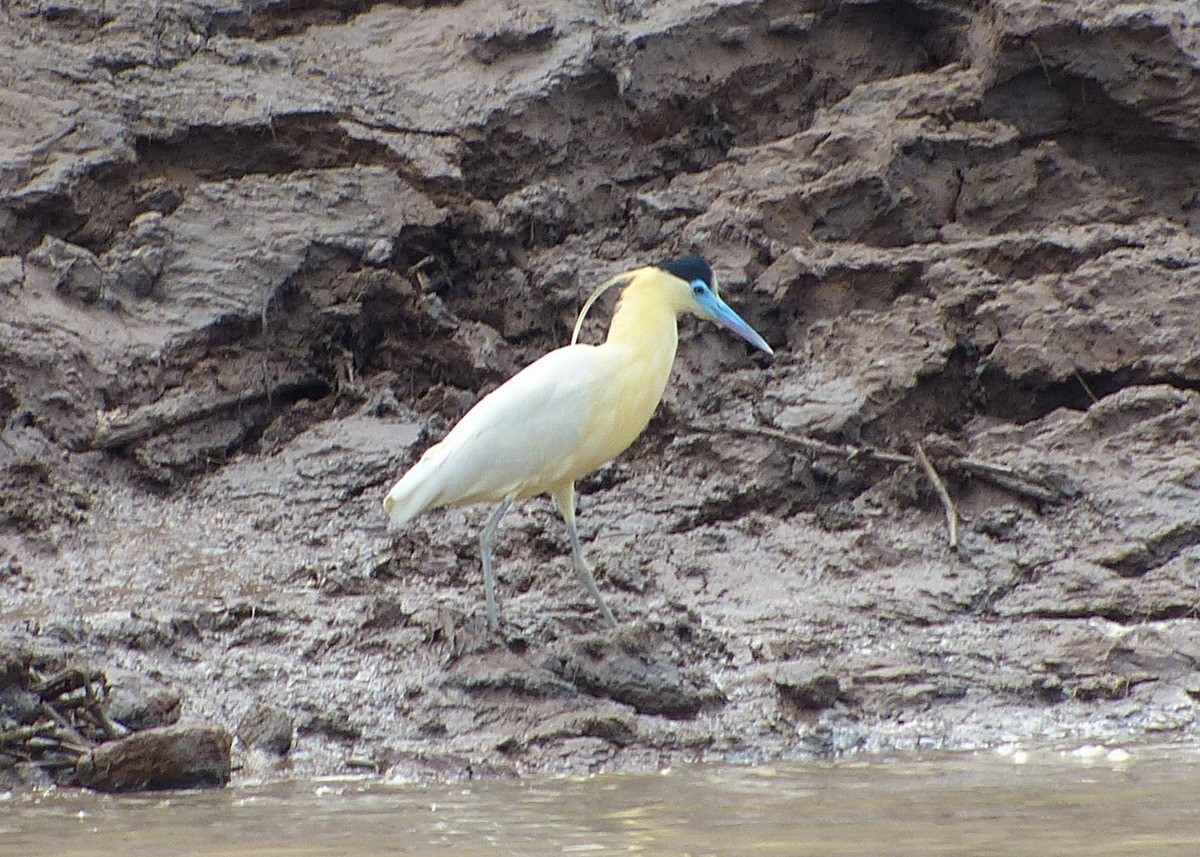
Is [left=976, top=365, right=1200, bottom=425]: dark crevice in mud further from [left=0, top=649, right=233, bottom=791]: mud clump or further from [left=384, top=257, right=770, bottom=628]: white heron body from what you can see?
[left=0, top=649, right=233, bottom=791]: mud clump

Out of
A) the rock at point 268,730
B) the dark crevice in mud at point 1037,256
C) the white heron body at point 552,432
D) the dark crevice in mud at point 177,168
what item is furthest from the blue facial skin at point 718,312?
the rock at point 268,730

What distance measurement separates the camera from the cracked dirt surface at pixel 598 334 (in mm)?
6414

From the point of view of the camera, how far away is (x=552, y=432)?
698 cm

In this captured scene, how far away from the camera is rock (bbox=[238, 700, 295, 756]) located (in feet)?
19.1

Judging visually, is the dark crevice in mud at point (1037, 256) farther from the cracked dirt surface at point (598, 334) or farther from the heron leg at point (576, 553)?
the heron leg at point (576, 553)

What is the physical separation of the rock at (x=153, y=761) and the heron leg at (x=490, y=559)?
4.60 feet

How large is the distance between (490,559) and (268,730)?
1320mm

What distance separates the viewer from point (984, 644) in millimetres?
6750

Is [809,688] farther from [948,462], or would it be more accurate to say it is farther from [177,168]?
[177,168]

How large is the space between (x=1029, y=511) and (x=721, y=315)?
149cm

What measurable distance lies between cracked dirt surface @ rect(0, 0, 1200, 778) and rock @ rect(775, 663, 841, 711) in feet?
0.10

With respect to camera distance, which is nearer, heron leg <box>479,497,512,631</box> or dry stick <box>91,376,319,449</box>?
heron leg <box>479,497,512,631</box>

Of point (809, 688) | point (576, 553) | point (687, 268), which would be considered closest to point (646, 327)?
point (687, 268)

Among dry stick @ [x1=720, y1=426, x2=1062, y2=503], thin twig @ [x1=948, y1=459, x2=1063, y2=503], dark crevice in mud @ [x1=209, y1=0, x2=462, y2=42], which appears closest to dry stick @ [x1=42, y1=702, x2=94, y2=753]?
dry stick @ [x1=720, y1=426, x2=1062, y2=503]
